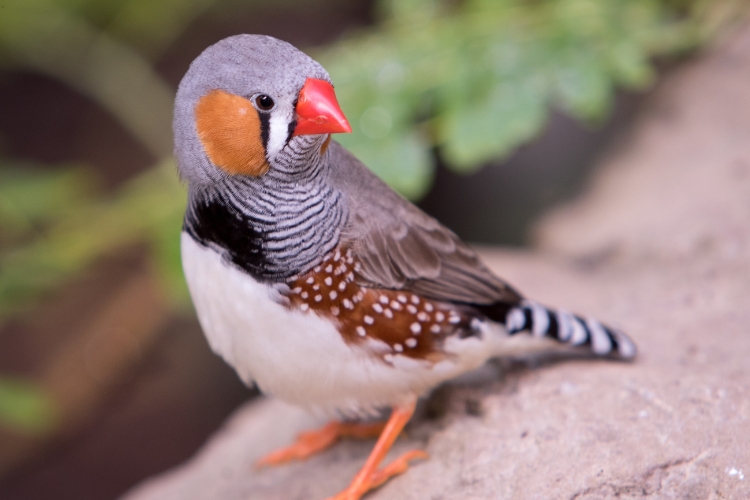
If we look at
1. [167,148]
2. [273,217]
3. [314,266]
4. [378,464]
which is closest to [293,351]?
[314,266]

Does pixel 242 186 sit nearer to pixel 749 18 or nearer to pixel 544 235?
pixel 544 235

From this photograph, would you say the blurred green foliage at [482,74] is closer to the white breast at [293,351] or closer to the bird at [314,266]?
the bird at [314,266]

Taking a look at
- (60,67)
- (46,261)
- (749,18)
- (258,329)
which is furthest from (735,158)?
(60,67)

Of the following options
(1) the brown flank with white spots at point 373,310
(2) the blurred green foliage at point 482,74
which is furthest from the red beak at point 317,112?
(2) the blurred green foliage at point 482,74

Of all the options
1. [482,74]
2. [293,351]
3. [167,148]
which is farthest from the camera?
[167,148]

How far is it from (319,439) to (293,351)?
2.60ft

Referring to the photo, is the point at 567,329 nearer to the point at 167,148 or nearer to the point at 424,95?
the point at 424,95

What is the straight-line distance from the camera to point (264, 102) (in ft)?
6.80

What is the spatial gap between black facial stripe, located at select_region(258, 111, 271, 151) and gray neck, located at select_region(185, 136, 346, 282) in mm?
89

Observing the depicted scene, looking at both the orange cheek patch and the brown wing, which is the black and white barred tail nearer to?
the brown wing

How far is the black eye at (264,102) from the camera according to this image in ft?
6.78

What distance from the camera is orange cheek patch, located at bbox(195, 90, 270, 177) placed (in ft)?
6.83

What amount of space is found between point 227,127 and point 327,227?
475 mm

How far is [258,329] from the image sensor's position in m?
2.36
